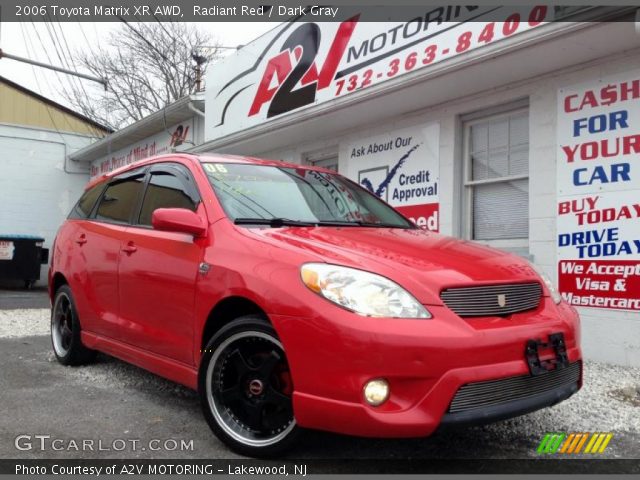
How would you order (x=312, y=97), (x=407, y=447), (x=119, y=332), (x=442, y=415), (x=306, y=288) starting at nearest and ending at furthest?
(x=442, y=415)
(x=306, y=288)
(x=407, y=447)
(x=119, y=332)
(x=312, y=97)

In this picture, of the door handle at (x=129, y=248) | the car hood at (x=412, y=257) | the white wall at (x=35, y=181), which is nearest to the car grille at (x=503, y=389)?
the car hood at (x=412, y=257)

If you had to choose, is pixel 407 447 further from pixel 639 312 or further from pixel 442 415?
pixel 639 312

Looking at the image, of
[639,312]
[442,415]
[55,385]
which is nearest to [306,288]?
[442,415]

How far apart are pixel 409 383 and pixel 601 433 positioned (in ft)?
Result: 5.58

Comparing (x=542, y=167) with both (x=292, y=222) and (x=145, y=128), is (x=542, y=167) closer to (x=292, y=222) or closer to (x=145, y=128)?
(x=292, y=222)

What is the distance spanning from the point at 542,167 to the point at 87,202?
451 cm

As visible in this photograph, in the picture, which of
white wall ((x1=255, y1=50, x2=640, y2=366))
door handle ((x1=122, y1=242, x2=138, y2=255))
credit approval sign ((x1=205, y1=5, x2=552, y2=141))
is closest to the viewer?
door handle ((x1=122, y1=242, x2=138, y2=255))

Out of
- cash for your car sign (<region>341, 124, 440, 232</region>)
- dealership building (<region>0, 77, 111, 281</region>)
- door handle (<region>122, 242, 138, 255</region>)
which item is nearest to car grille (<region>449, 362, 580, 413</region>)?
door handle (<region>122, 242, 138, 255</region>)

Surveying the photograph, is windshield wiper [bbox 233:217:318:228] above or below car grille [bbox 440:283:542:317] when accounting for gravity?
above

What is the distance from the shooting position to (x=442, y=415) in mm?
2561

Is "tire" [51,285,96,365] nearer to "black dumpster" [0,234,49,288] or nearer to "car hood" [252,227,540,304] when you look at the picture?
"car hood" [252,227,540,304]

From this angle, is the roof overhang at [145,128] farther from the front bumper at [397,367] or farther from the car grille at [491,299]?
the front bumper at [397,367]

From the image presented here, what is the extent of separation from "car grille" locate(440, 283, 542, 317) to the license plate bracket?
0.20 m

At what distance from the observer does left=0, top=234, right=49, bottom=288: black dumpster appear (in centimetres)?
1463
